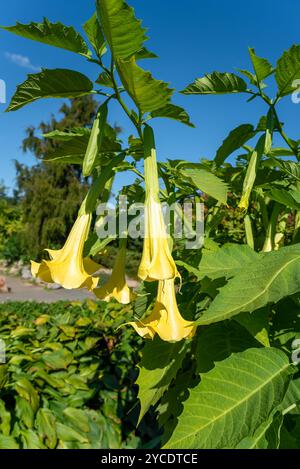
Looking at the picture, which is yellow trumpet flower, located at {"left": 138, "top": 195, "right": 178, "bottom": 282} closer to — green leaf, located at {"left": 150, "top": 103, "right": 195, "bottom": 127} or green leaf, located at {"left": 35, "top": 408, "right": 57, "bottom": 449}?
green leaf, located at {"left": 150, "top": 103, "right": 195, "bottom": 127}

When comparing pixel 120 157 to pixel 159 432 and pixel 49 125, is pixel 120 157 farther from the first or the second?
pixel 49 125

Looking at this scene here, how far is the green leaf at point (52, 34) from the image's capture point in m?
0.74

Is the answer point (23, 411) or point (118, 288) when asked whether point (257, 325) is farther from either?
point (23, 411)

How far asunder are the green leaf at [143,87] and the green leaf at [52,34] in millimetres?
157

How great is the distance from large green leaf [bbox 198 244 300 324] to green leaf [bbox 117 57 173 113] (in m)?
0.34

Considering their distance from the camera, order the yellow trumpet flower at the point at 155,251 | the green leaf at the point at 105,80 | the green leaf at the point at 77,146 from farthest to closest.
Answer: the green leaf at the point at 77,146
the green leaf at the point at 105,80
the yellow trumpet flower at the point at 155,251

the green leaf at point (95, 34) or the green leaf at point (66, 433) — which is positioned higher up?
the green leaf at point (95, 34)

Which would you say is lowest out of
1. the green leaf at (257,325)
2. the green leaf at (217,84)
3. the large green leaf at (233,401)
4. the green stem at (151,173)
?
the large green leaf at (233,401)

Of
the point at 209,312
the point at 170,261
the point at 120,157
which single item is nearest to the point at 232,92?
the point at 120,157

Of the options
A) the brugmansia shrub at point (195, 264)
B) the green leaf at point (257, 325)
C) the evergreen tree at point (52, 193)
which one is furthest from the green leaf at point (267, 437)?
the evergreen tree at point (52, 193)

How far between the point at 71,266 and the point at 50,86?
0.36 m

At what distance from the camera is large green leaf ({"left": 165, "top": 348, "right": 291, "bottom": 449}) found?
66 centimetres

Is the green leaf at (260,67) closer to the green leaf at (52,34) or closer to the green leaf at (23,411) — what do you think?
the green leaf at (52,34)

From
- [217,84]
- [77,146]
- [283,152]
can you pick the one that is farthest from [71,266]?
[283,152]
